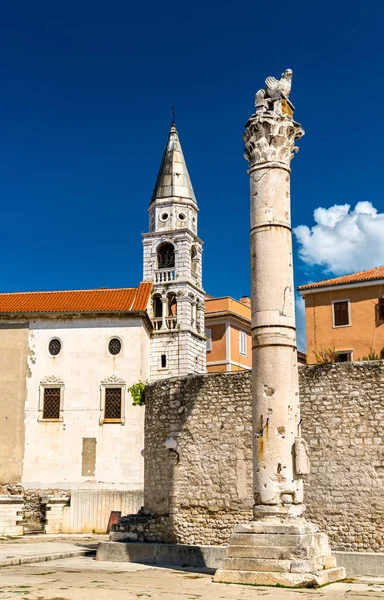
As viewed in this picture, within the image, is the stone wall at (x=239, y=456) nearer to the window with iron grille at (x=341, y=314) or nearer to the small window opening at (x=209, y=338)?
the window with iron grille at (x=341, y=314)

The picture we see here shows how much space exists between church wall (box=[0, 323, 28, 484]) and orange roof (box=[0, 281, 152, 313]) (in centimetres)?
139

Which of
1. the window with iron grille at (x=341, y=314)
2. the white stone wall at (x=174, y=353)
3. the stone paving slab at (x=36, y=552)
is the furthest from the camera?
the white stone wall at (x=174, y=353)

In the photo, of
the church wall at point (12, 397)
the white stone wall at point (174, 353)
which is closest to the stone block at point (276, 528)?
the church wall at point (12, 397)

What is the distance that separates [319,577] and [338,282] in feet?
66.8

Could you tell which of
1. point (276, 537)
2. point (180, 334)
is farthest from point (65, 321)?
point (276, 537)

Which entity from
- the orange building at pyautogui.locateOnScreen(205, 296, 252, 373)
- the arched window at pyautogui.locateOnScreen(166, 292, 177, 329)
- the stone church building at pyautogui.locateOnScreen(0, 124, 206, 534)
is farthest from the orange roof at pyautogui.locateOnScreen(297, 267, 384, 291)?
the orange building at pyautogui.locateOnScreen(205, 296, 252, 373)

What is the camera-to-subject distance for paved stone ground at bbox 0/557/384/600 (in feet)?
29.9

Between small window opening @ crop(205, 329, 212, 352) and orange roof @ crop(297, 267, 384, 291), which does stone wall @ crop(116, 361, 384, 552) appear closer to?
orange roof @ crop(297, 267, 384, 291)

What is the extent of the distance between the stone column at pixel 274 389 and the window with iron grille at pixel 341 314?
56.3 feet

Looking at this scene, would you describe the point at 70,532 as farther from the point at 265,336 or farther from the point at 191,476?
the point at 265,336

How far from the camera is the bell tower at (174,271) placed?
42.9 meters

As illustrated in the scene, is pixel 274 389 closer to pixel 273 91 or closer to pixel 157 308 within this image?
pixel 273 91

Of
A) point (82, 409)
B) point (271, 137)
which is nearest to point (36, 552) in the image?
point (271, 137)

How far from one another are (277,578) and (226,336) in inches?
1469
